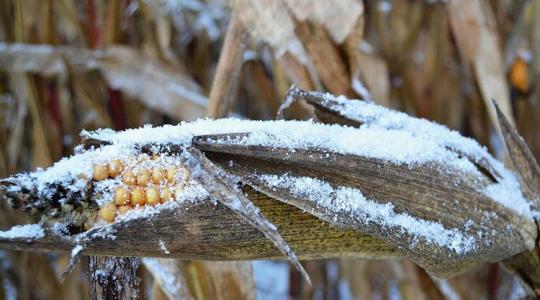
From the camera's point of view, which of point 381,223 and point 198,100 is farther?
point 198,100

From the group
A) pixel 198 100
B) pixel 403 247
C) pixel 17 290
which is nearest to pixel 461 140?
pixel 403 247

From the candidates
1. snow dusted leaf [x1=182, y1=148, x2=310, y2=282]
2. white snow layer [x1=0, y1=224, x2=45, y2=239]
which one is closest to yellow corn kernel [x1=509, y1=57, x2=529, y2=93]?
snow dusted leaf [x1=182, y1=148, x2=310, y2=282]

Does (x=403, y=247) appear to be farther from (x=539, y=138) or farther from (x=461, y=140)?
A: (x=539, y=138)

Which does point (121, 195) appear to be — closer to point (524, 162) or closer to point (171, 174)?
point (171, 174)

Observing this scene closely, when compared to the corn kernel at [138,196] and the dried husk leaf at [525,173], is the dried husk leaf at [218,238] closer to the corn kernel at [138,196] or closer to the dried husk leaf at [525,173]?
the corn kernel at [138,196]

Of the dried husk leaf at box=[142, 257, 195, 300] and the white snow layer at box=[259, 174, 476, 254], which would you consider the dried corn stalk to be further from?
the dried husk leaf at box=[142, 257, 195, 300]

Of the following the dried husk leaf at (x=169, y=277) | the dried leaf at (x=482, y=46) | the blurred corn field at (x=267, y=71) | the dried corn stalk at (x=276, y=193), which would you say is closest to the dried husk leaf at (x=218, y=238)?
the dried corn stalk at (x=276, y=193)

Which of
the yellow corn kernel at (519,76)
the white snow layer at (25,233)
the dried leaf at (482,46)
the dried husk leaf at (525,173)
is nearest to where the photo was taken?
the white snow layer at (25,233)

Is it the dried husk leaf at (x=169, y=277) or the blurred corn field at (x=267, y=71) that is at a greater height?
the blurred corn field at (x=267, y=71)

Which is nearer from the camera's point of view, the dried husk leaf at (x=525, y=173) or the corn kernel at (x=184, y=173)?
the corn kernel at (x=184, y=173)
